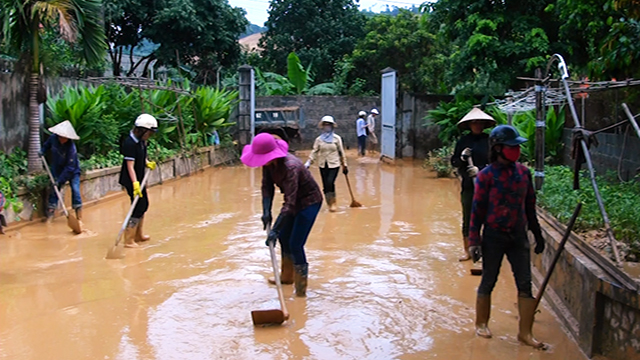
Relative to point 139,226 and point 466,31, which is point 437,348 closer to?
point 139,226

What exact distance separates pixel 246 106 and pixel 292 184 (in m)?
14.1

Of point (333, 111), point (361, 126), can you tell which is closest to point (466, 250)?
point (361, 126)

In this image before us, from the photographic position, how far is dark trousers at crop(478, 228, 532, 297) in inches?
188

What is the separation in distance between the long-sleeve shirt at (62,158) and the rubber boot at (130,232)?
1.68 meters

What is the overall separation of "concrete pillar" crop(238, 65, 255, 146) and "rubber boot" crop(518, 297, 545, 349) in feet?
49.6

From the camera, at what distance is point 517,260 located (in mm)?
4812

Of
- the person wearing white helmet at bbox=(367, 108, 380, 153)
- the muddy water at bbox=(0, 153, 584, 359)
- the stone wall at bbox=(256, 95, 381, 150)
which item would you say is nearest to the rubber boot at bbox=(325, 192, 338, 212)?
the muddy water at bbox=(0, 153, 584, 359)

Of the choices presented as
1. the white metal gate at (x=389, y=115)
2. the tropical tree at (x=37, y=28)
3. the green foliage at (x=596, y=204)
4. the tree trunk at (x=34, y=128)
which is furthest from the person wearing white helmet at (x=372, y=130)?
the tree trunk at (x=34, y=128)

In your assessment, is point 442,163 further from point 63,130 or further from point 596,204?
point 63,130

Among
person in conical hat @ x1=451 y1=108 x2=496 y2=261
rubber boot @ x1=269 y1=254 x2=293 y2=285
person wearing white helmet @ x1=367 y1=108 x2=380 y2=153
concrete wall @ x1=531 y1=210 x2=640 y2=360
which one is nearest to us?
concrete wall @ x1=531 y1=210 x2=640 y2=360

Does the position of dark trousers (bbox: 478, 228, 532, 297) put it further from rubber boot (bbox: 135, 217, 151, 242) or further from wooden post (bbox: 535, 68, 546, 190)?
rubber boot (bbox: 135, 217, 151, 242)

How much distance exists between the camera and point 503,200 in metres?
4.77

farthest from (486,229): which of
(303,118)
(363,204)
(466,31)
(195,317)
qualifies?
(303,118)

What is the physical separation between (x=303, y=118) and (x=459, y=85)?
6.16 meters
